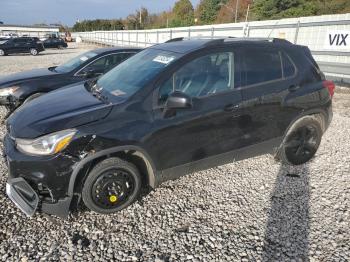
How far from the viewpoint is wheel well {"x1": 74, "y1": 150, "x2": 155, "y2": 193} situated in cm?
289

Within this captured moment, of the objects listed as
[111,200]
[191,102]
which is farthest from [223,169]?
[111,200]

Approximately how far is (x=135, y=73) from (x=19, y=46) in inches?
1101

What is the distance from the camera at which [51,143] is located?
272cm

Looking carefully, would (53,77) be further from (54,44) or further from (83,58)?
(54,44)

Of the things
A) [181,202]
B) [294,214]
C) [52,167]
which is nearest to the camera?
[52,167]

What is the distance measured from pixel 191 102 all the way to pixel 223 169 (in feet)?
4.89

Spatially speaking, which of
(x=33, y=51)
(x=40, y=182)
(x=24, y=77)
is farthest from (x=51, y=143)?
(x=33, y=51)

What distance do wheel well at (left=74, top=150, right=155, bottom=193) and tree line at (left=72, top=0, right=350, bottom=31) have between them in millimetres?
44027

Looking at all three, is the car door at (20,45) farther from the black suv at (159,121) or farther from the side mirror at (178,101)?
the side mirror at (178,101)

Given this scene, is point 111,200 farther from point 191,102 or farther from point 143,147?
point 191,102

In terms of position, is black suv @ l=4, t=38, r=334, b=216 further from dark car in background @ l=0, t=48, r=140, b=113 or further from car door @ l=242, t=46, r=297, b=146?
dark car in background @ l=0, t=48, r=140, b=113

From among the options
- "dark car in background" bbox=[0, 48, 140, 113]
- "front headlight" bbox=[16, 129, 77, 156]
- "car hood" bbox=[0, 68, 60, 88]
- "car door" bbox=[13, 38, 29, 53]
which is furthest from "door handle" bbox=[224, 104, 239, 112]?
"car door" bbox=[13, 38, 29, 53]

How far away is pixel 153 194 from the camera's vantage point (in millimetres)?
3564

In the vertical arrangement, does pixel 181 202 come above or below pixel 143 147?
below
